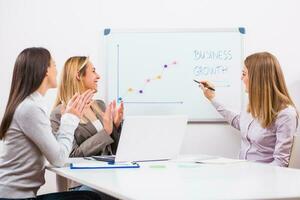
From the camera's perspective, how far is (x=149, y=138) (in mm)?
2441

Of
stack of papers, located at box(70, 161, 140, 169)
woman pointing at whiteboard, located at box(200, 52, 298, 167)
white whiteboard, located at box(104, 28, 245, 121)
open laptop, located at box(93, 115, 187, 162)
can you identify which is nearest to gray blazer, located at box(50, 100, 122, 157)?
open laptop, located at box(93, 115, 187, 162)

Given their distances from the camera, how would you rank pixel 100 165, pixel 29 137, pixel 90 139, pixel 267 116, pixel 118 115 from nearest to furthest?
1. pixel 29 137
2. pixel 100 165
3. pixel 90 139
4. pixel 118 115
5. pixel 267 116

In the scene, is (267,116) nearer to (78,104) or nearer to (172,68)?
(172,68)

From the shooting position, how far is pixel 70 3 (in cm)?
359

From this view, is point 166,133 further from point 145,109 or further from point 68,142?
point 145,109

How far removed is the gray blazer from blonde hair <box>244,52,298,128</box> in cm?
90

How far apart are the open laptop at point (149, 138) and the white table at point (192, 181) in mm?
88

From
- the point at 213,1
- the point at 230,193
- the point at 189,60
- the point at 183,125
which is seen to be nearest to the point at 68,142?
the point at 183,125

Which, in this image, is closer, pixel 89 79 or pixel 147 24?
pixel 89 79

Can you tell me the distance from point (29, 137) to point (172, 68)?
169 centimetres

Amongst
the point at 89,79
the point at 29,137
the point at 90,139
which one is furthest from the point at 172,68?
the point at 29,137

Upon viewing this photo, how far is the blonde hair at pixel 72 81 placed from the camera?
3000 mm

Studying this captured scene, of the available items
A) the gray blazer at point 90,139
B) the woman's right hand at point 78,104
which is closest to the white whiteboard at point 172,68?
the gray blazer at point 90,139

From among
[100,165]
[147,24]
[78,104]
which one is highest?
[147,24]
